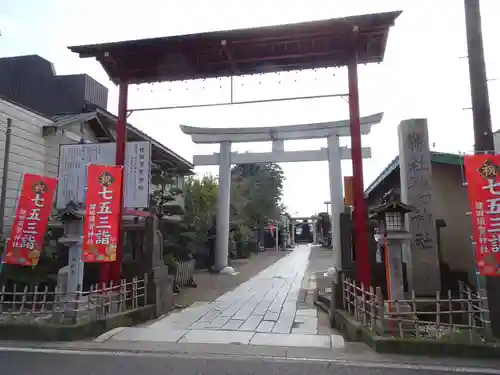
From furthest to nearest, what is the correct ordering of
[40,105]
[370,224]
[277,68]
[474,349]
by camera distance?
[40,105] < [277,68] < [370,224] < [474,349]

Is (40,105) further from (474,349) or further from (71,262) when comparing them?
(474,349)

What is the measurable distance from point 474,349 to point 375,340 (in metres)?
1.39

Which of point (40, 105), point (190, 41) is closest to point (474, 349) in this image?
point (190, 41)

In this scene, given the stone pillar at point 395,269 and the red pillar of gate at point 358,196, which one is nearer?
the stone pillar at point 395,269

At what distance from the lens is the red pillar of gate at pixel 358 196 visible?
7.95 metres

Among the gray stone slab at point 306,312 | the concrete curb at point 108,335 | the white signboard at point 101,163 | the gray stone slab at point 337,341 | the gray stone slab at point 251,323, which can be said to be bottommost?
the gray stone slab at point 306,312

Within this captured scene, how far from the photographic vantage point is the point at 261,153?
21.0 metres

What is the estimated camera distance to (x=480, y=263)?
5.82 m

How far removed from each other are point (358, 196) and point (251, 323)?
3.70 metres

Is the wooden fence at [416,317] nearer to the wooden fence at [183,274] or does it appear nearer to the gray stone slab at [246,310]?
the gray stone slab at [246,310]

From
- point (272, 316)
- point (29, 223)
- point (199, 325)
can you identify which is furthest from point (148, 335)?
point (29, 223)

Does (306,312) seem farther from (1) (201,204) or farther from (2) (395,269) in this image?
(1) (201,204)

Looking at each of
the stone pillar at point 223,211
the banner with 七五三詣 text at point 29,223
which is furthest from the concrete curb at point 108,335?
the stone pillar at point 223,211

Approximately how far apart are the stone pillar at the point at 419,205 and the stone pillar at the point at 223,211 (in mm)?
12013
